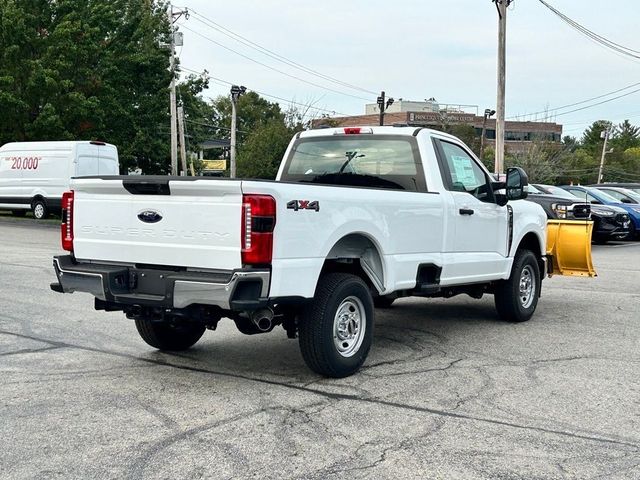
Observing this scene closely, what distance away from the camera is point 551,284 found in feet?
41.0

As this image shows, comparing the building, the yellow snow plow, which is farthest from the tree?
the yellow snow plow

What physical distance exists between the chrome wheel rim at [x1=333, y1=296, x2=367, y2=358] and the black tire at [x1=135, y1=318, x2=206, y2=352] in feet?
4.84

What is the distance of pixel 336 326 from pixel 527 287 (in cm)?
387

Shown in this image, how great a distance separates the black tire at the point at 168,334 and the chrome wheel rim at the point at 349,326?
1.47 meters

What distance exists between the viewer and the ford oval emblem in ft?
17.9

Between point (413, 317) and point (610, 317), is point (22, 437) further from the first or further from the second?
point (610, 317)

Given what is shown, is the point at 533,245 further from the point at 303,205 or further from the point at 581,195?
the point at 581,195

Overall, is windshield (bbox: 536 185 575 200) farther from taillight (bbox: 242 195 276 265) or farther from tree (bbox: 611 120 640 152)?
tree (bbox: 611 120 640 152)

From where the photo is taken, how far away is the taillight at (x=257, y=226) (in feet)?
16.4

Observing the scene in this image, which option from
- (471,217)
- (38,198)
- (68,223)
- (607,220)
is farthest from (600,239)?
(38,198)

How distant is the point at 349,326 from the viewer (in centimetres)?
601

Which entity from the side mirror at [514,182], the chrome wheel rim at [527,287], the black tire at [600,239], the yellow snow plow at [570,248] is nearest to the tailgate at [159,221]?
the side mirror at [514,182]

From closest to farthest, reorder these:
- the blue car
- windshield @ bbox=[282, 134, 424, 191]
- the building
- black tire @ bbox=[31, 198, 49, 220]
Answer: windshield @ bbox=[282, 134, 424, 191], the blue car, black tire @ bbox=[31, 198, 49, 220], the building

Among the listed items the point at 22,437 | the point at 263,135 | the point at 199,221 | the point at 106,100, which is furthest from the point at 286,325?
the point at 263,135
